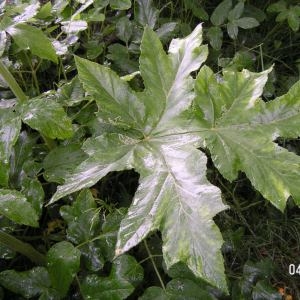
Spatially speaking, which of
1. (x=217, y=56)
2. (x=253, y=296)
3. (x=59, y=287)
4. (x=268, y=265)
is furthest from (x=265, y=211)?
(x=59, y=287)

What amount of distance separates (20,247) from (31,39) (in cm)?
61

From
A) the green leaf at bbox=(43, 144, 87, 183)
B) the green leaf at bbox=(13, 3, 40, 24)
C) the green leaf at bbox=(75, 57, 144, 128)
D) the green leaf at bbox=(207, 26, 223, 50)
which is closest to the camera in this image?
the green leaf at bbox=(75, 57, 144, 128)

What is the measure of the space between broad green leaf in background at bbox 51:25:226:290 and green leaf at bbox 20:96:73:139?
0.41ft

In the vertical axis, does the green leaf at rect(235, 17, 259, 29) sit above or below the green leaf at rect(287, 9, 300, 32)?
above

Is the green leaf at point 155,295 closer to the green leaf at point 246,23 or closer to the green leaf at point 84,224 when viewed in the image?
the green leaf at point 84,224

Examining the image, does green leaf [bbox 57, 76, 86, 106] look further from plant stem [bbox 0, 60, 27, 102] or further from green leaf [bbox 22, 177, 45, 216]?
green leaf [bbox 22, 177, 45, 216]

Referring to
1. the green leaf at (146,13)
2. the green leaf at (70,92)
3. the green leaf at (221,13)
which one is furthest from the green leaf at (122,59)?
the green leaf at (221,13)

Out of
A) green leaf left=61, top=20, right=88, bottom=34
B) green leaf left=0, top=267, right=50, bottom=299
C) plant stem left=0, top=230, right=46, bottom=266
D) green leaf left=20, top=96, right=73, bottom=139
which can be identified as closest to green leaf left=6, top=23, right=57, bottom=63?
green leaf left=20, top=96, right=73, bottom=139

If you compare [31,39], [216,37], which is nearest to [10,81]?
[31,39]

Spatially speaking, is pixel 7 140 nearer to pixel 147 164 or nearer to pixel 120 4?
pixel 147 164

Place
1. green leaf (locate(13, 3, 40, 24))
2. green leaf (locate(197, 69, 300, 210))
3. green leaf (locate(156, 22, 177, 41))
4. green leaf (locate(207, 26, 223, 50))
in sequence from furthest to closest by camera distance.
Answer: green leaf (locate(207, 26, 223, 50))
green leaf (locate(156, 22, 177, 41))
green leaf (locate(13, 3, 40, 24))
green leaf (locate(197, 69, 300, 210))

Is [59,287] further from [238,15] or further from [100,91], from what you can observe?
[238,15]

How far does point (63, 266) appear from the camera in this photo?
1195 mm

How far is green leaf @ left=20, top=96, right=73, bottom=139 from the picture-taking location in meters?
1.15
